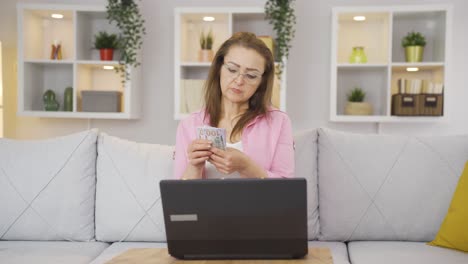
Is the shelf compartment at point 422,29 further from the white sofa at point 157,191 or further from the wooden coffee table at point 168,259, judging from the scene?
the wooden coffee table at point 168,259

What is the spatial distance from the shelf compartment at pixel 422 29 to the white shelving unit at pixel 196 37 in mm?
906

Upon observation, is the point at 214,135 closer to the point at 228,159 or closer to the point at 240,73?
the point at 228,159

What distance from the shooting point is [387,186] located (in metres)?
2.14

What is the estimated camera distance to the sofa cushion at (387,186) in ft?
6.92

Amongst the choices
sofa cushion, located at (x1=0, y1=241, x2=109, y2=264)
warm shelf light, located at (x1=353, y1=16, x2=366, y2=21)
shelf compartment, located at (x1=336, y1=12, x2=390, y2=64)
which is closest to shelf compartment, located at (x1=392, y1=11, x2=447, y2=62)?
shelf compartment, located at (x1=336, y1=12, x2=390, y2=64)

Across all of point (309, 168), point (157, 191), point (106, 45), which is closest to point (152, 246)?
point (157, 191)

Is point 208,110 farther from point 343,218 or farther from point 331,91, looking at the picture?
point 331,91

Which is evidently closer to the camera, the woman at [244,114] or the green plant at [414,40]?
the woman at [244,114]

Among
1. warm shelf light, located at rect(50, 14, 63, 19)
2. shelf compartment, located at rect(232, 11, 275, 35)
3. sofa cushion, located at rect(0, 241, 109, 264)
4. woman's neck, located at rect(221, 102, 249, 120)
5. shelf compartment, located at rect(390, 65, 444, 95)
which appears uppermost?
warm shelf light, located at rect(50, 14, 63, 19)

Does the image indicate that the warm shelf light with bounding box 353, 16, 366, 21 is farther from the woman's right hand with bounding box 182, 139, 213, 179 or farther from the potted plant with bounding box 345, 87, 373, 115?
the woman's right hand with bounding box 182, 139, 213, 179

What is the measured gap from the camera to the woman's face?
1.78m

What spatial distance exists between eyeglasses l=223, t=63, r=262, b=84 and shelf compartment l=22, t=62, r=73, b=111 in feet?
7.36

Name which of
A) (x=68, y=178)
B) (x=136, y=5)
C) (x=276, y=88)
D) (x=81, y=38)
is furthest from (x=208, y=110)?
(x=81, y=38)

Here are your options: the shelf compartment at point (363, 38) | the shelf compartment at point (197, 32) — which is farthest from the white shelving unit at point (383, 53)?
the shelf compartment at point (197, 32)
